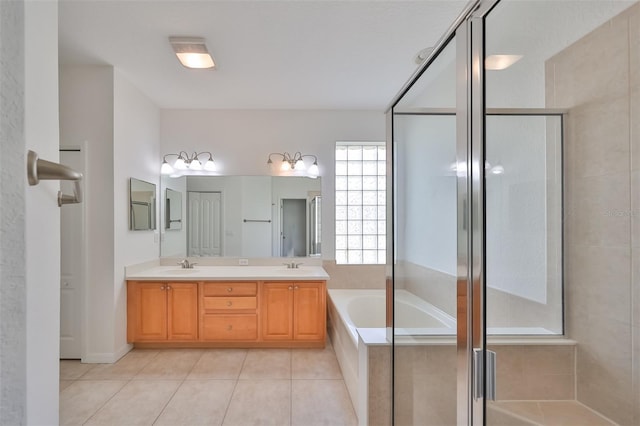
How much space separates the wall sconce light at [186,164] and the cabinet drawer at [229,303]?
4.84 ft

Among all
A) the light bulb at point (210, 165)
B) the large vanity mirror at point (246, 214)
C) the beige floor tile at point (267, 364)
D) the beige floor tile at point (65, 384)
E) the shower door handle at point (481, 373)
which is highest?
the light bulb at point (210, 165)

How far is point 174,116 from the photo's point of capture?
391cm

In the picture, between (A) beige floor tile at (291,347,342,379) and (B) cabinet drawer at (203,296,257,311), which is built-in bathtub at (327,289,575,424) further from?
(B) cabinet drawer at (203,296,257,311)

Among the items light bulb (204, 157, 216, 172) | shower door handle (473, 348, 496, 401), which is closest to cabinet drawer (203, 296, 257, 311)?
light bulb (204, 157, 216, 172)

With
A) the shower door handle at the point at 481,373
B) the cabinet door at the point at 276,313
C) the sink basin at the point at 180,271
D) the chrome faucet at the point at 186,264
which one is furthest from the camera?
the chrome faucet at the point at 186,264

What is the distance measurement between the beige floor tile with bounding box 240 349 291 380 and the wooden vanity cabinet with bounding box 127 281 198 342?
636mm

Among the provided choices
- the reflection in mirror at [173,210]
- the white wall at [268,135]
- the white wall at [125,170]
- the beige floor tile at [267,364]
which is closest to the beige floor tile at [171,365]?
the white wall at [125,170]

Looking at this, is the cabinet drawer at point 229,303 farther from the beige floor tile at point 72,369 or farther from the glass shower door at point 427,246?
the glass shower door at point 427,246

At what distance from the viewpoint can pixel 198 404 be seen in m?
2.35

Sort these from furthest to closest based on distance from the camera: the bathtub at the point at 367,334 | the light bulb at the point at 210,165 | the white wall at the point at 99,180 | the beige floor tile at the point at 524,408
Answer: the light bulb at the point at 210,165
the white wall at the point at 99,180
the bathtub at the point at 367,334
the beige floor tile at the point at 524,408

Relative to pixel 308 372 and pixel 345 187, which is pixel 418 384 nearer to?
pixel 308 372

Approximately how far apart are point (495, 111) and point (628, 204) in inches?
20.8

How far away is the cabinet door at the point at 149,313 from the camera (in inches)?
128

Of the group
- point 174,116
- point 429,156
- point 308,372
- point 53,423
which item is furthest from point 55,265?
point 174,116
